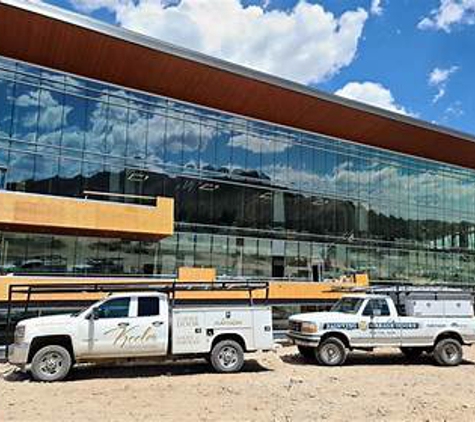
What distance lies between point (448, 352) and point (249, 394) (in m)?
8.62

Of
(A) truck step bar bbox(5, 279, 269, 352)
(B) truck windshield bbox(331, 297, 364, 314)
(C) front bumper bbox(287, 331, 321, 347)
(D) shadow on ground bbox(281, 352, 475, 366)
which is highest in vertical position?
(A) truck step bar bbox(5, 279, 269, 352)

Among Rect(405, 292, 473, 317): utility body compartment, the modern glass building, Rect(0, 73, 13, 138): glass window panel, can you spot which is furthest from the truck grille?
Rect(0, 73, 13, 138): glass window panel

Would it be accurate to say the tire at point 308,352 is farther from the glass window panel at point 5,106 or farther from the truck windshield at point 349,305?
the glass window panel at point 5,106

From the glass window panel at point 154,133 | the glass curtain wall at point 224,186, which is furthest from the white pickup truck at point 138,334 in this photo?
the glass window panel at point 154,133

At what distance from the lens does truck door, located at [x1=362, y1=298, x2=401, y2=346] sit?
17.3 metres

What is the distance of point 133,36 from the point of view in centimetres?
2714

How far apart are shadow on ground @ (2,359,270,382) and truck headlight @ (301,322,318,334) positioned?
1.68 meters

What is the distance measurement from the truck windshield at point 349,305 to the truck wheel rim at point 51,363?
28.4 feet

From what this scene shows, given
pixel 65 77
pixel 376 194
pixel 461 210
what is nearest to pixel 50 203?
pixel 65 77

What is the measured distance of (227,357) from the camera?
49.2 ft

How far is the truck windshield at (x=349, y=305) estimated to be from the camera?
17797 mm

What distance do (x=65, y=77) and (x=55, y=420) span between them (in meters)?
20.7

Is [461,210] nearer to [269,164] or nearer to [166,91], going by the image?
[269,164]

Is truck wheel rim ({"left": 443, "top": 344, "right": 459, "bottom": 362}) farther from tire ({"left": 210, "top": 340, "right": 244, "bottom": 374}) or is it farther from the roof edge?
Answer: the roof edge
